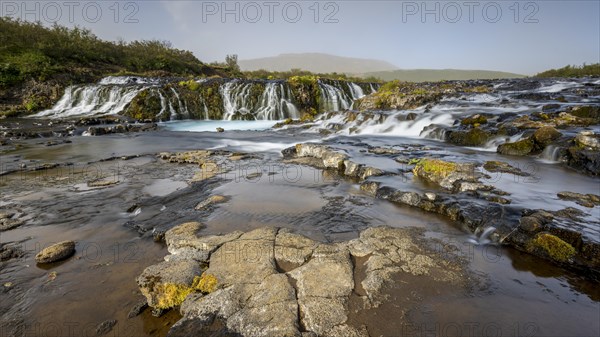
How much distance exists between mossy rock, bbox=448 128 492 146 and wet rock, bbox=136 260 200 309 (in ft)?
38.4

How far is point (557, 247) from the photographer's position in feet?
13.3

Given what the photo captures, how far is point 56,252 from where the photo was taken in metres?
4.09

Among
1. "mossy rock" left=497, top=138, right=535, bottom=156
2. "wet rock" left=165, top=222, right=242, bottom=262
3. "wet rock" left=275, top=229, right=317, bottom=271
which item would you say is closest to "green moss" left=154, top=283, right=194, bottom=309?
"wet rock" left=165, top=222, right=242, bottom=262

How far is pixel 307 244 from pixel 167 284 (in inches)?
69.9

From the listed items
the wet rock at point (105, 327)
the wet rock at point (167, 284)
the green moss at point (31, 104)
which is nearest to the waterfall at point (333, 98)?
the green moss at point (31, 104)

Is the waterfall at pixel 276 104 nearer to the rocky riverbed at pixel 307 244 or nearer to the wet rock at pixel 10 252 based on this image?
the rocky riverbed at pixel 307 244

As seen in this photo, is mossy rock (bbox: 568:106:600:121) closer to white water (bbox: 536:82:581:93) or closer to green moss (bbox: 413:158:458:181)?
green moss (bbox: 413:158:458:181)

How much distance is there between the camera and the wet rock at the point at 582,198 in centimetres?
552

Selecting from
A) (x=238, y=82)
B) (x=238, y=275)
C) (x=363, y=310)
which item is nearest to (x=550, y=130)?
(x=363, y=310)

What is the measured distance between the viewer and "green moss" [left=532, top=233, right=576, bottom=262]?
13.0 ft

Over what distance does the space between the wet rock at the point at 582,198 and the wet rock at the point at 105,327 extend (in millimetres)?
7351

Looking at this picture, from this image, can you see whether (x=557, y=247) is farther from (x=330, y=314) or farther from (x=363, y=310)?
(x=330, y=314)

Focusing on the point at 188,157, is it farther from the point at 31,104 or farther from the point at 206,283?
the point at 31,104

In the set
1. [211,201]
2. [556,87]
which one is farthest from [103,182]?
[556,87]
